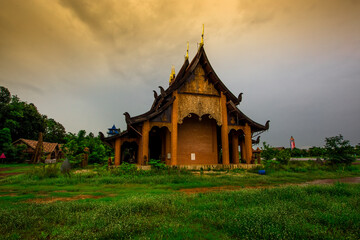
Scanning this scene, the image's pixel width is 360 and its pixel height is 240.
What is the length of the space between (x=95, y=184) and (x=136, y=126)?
5930 millimetres

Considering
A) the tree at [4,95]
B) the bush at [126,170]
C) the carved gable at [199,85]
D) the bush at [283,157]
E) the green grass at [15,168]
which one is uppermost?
the tree at [4,95]

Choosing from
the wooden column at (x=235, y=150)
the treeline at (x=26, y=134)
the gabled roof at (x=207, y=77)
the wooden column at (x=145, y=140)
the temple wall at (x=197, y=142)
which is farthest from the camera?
the treeline at (x=26, y=134)

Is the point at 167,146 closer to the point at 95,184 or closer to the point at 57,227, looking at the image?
the point at 95,184

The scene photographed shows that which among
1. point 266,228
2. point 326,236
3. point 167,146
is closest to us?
point 326,236

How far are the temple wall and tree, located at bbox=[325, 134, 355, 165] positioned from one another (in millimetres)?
10868

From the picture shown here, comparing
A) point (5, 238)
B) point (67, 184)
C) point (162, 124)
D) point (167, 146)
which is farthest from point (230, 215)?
point (167, 146)

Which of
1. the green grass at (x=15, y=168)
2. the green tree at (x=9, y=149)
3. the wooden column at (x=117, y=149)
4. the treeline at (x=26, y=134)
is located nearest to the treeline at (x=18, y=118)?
the treeline at (x=26, y=134)

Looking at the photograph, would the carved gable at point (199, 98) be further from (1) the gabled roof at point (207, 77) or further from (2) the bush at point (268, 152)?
(2) the bush at point (268, 152)

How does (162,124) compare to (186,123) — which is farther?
(186,123)

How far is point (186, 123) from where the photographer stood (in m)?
17.5

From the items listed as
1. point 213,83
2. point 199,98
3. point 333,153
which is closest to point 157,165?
point 199,98

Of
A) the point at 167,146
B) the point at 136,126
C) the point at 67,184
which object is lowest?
the point at 67,184

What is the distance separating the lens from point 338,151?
57.6ft

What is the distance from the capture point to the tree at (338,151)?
1714 cm
